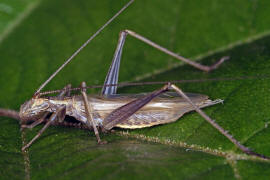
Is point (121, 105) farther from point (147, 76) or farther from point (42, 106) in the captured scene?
point (42, 106)

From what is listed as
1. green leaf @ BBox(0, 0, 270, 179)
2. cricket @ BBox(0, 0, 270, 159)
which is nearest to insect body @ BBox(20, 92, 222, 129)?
cricket @ BBox(0, 0, 270, 159)

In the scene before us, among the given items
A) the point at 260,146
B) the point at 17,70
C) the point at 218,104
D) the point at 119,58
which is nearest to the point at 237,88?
the point at 218,104

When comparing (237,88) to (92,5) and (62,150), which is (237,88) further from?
(92,5)

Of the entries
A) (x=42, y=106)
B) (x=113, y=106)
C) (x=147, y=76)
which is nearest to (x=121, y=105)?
(x=113, y=106)

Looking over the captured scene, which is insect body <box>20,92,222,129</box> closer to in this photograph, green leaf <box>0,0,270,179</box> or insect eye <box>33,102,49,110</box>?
insect eye <box>33,102,49,110</box>

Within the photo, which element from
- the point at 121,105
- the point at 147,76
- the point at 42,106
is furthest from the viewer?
the point at 147,76

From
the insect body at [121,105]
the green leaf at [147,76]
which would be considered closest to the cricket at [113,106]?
the insect body at [121,105]
